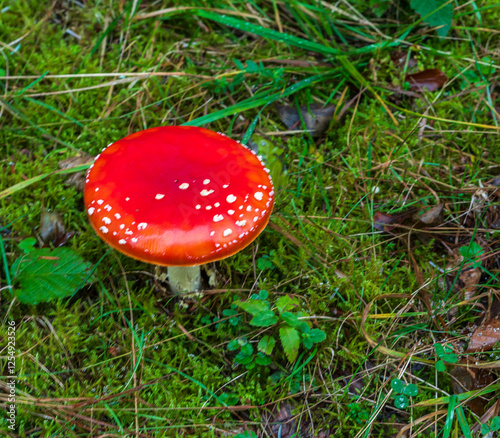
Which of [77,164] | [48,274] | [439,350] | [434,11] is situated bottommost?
[439,350]

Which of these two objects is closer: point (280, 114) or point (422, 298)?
point (422, 298)

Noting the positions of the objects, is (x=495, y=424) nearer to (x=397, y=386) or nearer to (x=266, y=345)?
(x=397, y=386)

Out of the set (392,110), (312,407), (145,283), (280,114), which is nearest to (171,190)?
(145,283)

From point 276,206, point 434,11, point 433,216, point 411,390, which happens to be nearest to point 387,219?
point 433,216

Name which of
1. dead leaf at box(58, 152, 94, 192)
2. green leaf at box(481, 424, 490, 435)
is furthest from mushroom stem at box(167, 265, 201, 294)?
green leaf at box(481, 424, 490, 435)

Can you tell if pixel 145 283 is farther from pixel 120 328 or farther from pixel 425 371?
pixel 425 371

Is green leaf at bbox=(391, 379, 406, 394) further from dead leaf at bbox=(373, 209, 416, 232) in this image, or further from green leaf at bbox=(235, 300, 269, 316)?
dead leaf at bbox=(373, 209, 416, 232)
